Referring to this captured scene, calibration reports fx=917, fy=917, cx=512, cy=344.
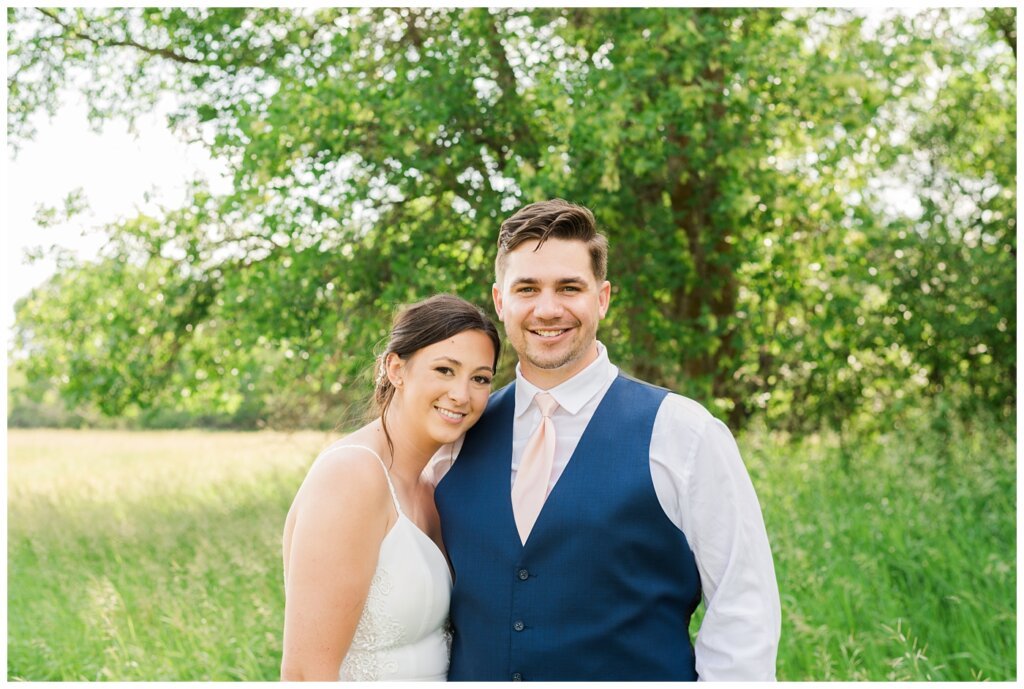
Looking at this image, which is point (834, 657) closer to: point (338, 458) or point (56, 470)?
point (338, 458)

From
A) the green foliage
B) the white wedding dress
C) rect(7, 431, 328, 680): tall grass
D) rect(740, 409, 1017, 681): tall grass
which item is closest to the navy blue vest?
the white wedding dress

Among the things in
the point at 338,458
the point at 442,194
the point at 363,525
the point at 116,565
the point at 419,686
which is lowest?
the point at 116,565

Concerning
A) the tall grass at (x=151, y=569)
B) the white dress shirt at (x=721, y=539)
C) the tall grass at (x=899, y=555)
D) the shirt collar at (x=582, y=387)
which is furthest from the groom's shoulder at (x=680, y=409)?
the tall grass at (x=151, y=569)

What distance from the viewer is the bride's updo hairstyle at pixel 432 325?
2.46 m

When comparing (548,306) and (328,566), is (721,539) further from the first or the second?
(328,566)

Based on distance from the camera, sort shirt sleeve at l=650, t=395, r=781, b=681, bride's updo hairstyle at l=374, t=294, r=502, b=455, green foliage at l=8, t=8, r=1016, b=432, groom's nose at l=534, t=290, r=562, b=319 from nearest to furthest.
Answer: shirt sleeve at l=650, t=395, r=781, b=681 < groom's nose at l=534, t=290, r=562, b=319 < bride's updo hairstyle at l=374, t=294, r=502, b=455 < green foliage at l=8, t=8, r=1016, b=432

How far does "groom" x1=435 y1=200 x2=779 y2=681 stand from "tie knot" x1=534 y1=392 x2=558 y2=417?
2 centimetres

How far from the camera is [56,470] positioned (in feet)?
36.5

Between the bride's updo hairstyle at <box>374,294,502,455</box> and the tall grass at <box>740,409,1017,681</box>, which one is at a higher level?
the bride's updo hairstyle at <box>374,294,502,455</box>

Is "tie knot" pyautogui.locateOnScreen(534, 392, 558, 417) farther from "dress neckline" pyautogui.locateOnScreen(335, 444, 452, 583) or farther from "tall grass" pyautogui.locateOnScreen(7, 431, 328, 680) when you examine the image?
"tall grass" pyautogui.locateOnScreen(7, 431, 328, 680)

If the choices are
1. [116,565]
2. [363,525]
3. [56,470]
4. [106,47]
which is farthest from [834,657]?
[56,470]

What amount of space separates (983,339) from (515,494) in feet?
20.3

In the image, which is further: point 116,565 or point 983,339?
point 983,339

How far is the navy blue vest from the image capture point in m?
2.17
